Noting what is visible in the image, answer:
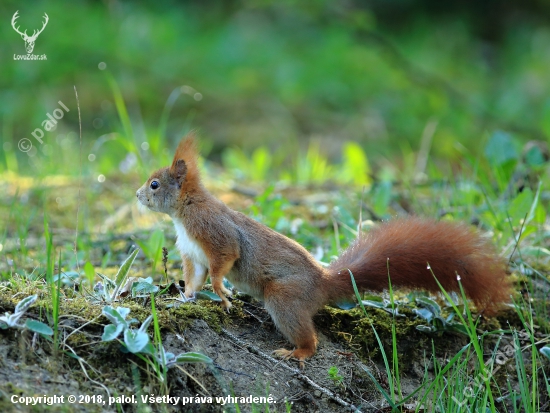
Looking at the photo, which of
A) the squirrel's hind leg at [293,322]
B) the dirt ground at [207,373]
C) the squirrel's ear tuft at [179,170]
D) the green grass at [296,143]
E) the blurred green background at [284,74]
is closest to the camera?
the dirt ground at [207,373]

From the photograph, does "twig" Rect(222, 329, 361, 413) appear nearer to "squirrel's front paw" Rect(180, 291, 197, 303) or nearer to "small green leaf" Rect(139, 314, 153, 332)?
"squirrel's front paw" Rect(180, 291, 197, 303)

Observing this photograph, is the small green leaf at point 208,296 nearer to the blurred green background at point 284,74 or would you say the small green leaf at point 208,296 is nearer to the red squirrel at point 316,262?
the red squirrel at point 316,262

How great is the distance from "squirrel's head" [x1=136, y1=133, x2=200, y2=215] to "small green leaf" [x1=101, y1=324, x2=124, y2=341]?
0.87m

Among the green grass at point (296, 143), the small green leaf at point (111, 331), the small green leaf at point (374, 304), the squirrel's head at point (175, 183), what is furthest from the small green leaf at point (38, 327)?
the small green leaf at point (374, 304)

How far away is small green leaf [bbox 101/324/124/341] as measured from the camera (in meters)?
2.12

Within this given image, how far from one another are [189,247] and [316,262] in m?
0.52

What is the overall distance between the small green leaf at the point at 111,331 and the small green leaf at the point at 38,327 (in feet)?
0.53

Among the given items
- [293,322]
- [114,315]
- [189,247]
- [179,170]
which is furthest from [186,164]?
[114,315]

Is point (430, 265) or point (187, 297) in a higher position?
point (430, 265)

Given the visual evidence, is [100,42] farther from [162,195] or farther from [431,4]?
[162,195]

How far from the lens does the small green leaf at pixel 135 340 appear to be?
2082 millimetres

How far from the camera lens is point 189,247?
281 centimetres

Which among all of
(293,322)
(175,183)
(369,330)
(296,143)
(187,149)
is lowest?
(296,143)

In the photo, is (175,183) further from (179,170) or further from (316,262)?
(316,262)
